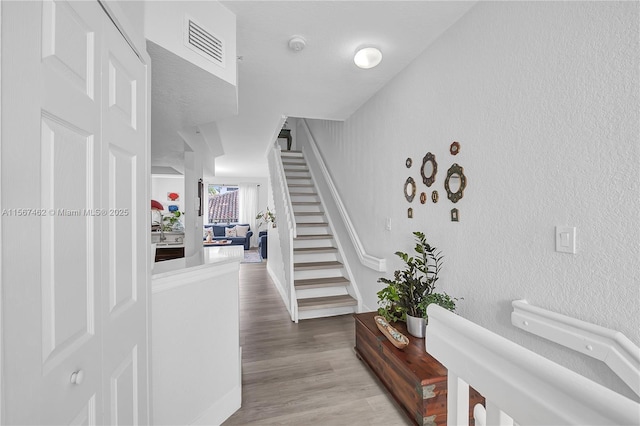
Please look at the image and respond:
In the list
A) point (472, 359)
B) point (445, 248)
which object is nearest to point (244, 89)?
point (445, 248)

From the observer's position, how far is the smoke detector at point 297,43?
2045 millimetres

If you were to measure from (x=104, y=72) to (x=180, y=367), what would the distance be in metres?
1.41

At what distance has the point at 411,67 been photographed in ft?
7.98

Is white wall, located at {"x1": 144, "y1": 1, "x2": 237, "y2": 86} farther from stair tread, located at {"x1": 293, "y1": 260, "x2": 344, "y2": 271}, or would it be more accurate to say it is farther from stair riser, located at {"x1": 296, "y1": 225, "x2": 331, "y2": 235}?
stair riser, located at {"x1": 296, "y1": 225, "x2": 331, "y2": 235}

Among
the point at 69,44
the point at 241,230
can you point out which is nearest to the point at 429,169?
the point at 69,44

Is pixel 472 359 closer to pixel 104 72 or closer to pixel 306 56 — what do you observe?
pixel 104 72

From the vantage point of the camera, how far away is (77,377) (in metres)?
0.77

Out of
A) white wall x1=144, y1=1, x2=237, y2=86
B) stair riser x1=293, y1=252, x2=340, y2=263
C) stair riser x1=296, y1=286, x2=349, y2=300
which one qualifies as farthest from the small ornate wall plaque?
stair riser x1=293, y1=252, x2=340, y2=263

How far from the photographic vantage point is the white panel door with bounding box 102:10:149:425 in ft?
3.15

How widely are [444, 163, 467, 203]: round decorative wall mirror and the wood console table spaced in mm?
1032

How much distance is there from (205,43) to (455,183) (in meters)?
1.76

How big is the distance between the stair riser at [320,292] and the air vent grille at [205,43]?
8.59ft

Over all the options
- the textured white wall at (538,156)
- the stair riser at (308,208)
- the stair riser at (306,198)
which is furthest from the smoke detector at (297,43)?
the stair riser at (306,198)

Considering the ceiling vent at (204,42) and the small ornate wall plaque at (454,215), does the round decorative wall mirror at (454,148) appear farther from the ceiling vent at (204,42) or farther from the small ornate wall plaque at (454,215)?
the ceiling vent at (204,42)
